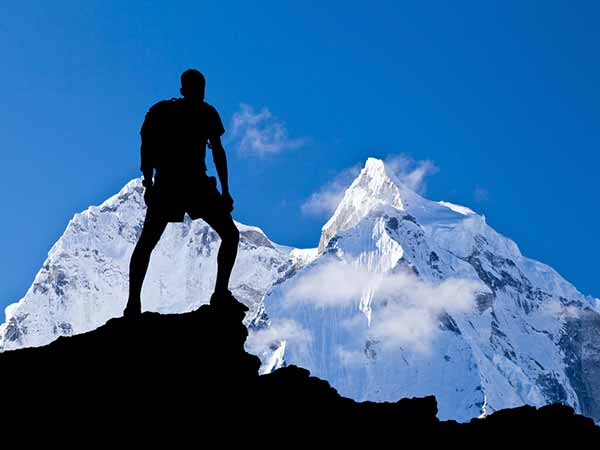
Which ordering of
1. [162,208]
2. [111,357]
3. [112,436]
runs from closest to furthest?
[112,436]
[111,357]
[162,208]

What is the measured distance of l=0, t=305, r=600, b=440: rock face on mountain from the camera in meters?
12.4

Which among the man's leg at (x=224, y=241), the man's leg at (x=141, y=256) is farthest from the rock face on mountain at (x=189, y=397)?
the man's leg at (x=224, y=241)

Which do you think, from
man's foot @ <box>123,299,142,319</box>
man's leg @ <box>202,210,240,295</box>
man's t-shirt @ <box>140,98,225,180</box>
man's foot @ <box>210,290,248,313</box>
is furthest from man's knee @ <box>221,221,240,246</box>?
man's foot @ <box>123,299,142,319</box>

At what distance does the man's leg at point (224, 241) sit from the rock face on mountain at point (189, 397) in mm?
497

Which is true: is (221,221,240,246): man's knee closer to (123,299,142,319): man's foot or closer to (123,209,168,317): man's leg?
(123,209,168,317): man's leg

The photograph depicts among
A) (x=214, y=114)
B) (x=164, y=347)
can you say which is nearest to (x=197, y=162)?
(x=214, y=114)

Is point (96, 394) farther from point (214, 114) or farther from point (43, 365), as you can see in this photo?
point (214, 114)

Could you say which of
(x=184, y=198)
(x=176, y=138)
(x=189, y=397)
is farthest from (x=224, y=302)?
(x=176, y=138)

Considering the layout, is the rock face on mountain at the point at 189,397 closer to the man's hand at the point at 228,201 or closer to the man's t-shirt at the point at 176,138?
the man's hand at the point at 228,201

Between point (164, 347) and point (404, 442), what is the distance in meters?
2.78

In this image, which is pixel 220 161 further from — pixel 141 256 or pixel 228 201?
pixel 141 256

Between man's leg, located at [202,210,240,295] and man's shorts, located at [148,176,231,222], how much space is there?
59 mm

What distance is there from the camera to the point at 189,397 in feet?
42.2

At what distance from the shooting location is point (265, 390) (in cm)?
1365
